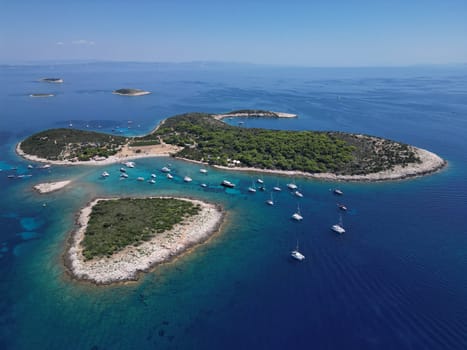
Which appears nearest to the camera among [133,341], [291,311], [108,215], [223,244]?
[133,341]

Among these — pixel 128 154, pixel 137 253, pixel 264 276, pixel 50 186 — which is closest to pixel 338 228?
pixel 264 276

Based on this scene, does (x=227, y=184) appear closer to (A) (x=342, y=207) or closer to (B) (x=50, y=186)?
(A) (x=342, y=207)

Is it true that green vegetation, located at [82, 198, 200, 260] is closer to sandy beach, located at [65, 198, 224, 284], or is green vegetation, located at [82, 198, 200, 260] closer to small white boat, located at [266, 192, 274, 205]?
sandy beach, located at [65, 198, 224, 284]

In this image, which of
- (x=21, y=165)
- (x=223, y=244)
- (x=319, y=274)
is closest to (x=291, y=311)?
(x=319, y=274)

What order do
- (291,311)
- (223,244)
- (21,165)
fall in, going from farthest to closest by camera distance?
(21,165) → (223,244) → (291,311)

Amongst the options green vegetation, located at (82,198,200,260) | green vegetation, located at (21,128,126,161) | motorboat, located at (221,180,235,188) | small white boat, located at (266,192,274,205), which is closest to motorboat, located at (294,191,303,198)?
small white boat, located at (266,192,274,205)

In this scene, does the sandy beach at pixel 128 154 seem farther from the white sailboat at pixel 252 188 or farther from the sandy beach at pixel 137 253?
the white sailboat at pixel 252 188

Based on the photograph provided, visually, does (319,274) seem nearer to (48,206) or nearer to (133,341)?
(133,341)
